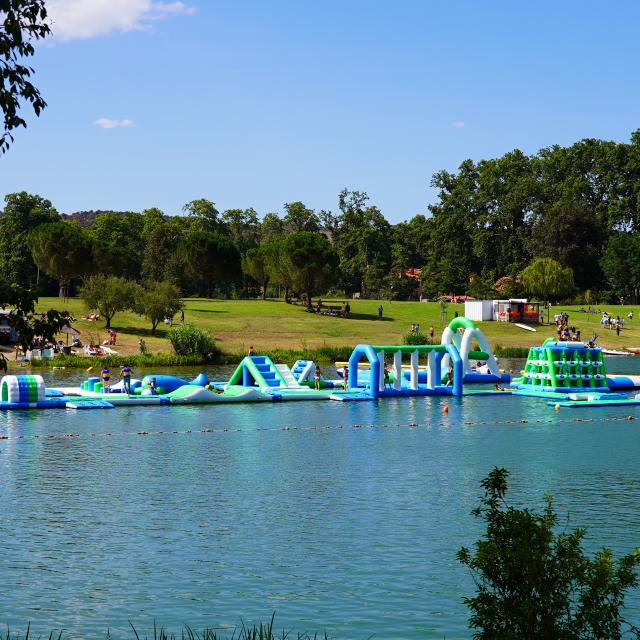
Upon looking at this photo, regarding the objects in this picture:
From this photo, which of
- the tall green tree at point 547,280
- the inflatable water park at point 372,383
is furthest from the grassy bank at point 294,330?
the inflatable water park at point 372,383

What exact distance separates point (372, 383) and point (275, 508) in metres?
28.6

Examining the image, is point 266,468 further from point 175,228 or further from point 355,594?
point 175,228

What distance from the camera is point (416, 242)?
592ft

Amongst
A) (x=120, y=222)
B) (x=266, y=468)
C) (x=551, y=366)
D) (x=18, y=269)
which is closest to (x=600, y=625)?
(x=266, y=468)

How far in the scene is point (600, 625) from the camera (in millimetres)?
13070

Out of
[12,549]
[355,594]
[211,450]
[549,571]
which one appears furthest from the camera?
[211,450]

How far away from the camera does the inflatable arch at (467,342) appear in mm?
63938

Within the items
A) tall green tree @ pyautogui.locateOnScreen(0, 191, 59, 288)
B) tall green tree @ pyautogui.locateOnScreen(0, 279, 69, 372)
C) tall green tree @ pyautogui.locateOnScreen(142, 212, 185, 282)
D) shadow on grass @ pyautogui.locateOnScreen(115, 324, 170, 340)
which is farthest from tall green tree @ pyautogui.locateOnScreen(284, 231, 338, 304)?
tall green tree @ pyautogui.locateOnScreen(0, 279, 69, 372)

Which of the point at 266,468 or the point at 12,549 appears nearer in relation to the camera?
the point at 12,549

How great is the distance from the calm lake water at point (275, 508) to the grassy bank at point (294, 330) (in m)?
33.5

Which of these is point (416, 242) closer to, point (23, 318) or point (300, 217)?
point (300, 217)

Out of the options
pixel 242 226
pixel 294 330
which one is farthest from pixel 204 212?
pixel 294 330

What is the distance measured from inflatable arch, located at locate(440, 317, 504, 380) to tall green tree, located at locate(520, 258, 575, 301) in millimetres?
73206

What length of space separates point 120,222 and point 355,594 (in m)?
152
